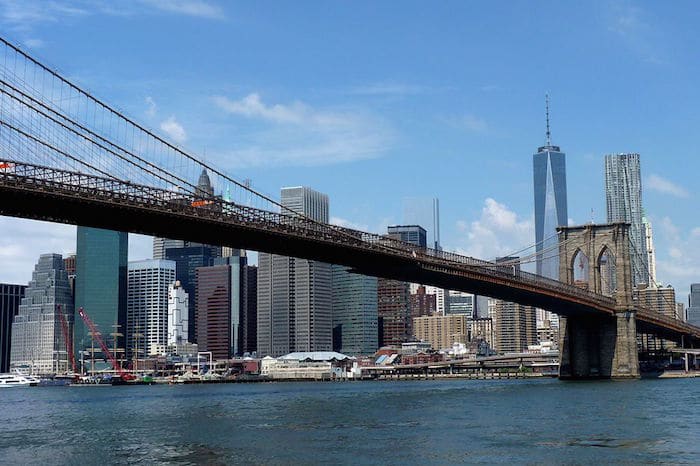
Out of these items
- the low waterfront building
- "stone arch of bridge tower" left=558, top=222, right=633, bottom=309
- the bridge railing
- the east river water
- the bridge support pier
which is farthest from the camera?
the low waterfront building

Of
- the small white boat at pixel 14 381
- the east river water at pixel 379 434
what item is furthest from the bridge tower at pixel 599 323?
the small white boat at pixel 14 381

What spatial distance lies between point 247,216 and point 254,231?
40.9 inches

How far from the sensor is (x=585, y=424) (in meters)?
41.8

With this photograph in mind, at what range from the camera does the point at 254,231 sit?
6253 centimetres

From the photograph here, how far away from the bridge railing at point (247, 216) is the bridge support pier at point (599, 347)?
2.46m

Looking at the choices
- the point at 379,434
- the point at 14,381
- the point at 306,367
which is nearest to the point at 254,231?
the point at 379,434

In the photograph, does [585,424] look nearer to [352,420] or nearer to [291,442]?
[352,420]

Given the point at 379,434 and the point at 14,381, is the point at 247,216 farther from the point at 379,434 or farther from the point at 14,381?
the point at 14,381

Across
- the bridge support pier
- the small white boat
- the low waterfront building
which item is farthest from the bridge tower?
the small white boat

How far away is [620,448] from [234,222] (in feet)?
107

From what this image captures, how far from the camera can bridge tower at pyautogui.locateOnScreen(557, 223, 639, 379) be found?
88.3 m

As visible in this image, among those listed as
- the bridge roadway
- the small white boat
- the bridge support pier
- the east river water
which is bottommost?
the small white boat

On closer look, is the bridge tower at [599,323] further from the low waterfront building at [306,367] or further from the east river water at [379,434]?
the low waterfront building at [306,367]

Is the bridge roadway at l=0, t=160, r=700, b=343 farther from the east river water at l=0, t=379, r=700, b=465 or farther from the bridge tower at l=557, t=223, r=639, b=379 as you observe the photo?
the east river water at l=0, t=379, r=700, b=465
